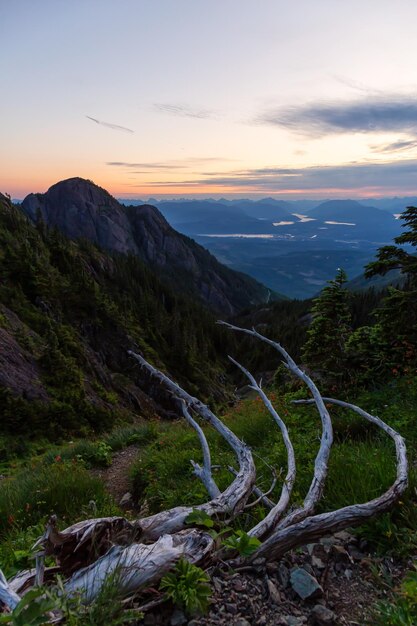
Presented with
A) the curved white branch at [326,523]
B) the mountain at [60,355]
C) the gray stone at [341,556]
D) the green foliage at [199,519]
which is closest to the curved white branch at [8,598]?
the green foliage at [199,519]

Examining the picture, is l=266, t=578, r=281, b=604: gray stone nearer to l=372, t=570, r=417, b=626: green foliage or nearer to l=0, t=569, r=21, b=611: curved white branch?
l=372, t=570, r=417, b=626: green foliage

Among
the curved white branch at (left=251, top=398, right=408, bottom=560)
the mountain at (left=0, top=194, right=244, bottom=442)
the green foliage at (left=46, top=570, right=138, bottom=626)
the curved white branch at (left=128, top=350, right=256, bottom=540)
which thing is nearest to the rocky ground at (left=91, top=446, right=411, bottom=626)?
the curved white branch at (left=251, top=398, right=408, bottom=560)

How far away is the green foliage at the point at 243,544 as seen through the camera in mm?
2822

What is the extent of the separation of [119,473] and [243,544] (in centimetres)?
607

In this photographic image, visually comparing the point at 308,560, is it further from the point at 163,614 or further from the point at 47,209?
the point at 47,209

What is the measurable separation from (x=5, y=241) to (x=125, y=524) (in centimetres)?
2657

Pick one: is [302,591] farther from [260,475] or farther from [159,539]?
[260,475]

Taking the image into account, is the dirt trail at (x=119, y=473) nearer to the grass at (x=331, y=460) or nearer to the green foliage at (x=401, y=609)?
the grass at (x=331, y=460)

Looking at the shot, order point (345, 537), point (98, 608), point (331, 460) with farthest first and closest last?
point (331, 460) → point (345, 537) → point (98, 608)

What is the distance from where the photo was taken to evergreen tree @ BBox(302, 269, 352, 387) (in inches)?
359

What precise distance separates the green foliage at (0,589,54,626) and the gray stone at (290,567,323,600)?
1682 mm

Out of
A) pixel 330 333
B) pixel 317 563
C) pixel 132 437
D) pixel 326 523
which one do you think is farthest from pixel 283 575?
pixel 132 437

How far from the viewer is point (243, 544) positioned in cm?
286

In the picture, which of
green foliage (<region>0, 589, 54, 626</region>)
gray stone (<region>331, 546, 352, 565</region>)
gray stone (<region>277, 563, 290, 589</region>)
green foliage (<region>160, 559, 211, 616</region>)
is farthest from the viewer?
gray stone (<region>331, 546, 352, 565</region>)
